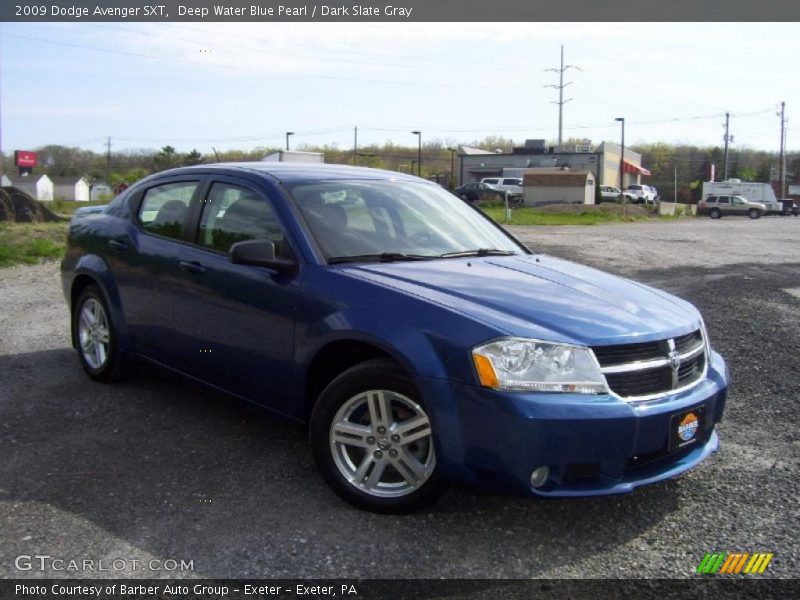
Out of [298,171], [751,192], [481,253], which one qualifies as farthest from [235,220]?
[751,192]

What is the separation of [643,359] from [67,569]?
2.54 metres

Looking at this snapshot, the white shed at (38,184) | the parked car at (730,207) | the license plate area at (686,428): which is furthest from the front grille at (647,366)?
the white shed at (38,184)

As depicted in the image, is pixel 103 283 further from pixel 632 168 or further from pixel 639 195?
pixel 632 168

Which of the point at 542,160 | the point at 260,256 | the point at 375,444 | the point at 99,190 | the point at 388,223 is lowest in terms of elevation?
the point at 375,444

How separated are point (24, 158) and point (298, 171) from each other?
344ft

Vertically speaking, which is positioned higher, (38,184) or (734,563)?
(38,184)

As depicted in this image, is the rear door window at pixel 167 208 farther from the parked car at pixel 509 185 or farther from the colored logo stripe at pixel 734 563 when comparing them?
the parked car at pixel 509 185

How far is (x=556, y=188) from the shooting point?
2232 inches

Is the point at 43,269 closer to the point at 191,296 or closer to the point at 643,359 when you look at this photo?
the point at 191,296

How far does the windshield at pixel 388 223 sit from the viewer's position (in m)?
4.31

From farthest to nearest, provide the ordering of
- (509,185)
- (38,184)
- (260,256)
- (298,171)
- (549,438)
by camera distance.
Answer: (38,184), (509,185), (298,171), (260,256), (549,438)

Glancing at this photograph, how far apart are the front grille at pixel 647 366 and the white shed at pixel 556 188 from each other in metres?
53.3

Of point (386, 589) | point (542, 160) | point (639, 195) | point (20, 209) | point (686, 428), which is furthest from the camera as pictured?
point (542, 160)

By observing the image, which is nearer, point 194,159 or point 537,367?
point 537,367
